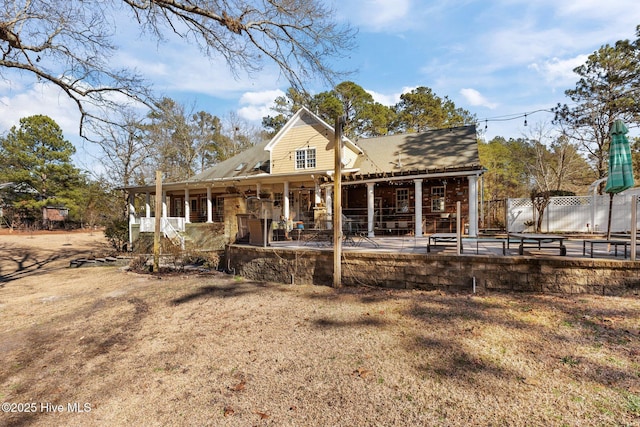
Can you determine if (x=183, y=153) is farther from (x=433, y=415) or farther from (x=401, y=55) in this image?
(x=433, y=415)

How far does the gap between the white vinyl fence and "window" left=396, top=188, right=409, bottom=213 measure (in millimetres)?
5127

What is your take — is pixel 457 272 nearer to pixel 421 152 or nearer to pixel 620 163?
pixel 620 163

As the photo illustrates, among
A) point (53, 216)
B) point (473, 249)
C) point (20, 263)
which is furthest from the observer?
point (53, 216)

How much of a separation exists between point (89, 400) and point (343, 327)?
129 inches

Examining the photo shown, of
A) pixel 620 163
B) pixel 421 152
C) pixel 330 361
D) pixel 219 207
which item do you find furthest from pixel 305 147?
pixel 330 361

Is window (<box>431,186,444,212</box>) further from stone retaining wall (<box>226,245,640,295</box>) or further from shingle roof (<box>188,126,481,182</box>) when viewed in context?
stone retaining wall (<box>226,245,640,295</box>)

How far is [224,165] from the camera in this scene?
73.2 feet

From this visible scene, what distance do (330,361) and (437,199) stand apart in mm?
13094

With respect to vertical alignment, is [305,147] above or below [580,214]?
above

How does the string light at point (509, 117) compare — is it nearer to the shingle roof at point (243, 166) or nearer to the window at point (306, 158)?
the window at point (306, 158)

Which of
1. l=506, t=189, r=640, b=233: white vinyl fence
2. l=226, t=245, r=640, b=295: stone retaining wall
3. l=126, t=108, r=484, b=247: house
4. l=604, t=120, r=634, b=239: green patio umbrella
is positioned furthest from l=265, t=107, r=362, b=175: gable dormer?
l=604, t=120, r=634, b=239: green patio umbrella

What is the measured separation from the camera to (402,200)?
1605 centimetres

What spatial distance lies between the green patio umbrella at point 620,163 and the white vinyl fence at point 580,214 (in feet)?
27.1

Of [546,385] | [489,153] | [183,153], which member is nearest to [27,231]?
[183,153]
